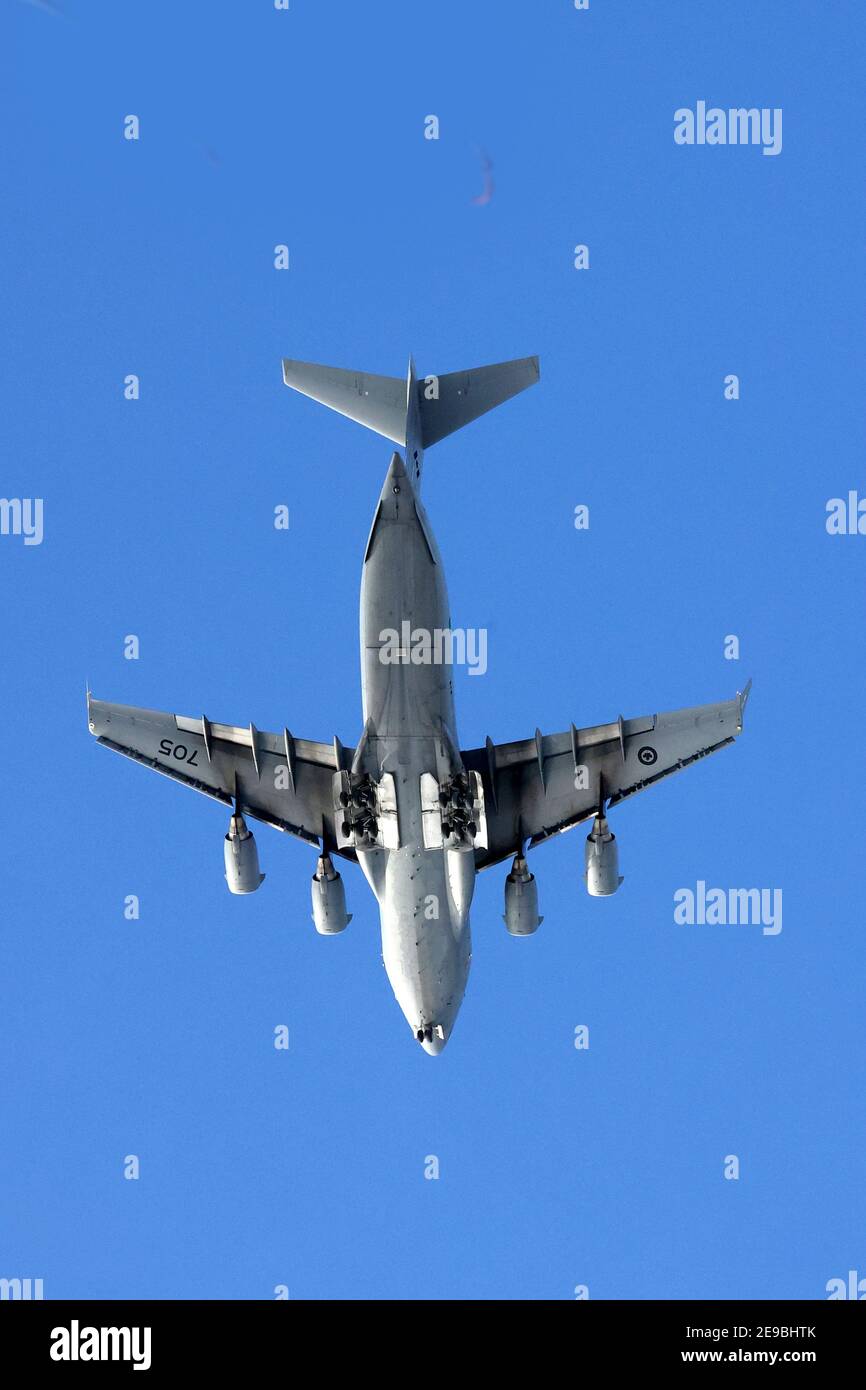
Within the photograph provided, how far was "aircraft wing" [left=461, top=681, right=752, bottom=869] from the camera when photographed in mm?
54812

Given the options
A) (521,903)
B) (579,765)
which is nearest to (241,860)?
(521,903)

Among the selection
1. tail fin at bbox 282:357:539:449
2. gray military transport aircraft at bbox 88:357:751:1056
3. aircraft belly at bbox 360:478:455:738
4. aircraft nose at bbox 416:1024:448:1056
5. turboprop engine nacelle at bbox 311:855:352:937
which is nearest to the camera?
aircraft belly at bbox 360:478:455:738

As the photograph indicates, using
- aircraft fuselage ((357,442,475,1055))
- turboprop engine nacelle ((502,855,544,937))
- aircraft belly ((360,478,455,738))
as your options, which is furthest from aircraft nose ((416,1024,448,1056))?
aircraft belly ((360,478,455,738))

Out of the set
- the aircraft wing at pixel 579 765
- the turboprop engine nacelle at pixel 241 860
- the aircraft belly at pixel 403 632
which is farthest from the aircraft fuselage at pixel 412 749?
the turboprop engine nacelle at pixel 241 860

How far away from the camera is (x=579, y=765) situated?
5547 cm

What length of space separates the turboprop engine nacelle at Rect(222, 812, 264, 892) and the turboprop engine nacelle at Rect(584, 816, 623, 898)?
1030 centimetres

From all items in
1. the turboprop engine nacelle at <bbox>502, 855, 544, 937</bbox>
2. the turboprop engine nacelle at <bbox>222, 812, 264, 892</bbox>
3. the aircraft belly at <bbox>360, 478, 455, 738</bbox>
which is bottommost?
the turboprop engine nacelle at <bbox>502, 855, 544, 937</bbox>

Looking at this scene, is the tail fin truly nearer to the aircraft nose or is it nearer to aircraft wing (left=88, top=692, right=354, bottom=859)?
aircraft wing (left=88, top=692, right=354, bottom=859)

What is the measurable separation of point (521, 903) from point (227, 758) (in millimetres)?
10372

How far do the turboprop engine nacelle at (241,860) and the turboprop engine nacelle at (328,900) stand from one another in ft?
6.31

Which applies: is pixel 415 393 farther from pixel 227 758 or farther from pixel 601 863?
pixel 601 863

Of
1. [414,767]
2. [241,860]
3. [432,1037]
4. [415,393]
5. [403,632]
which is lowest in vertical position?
[432,1037]
